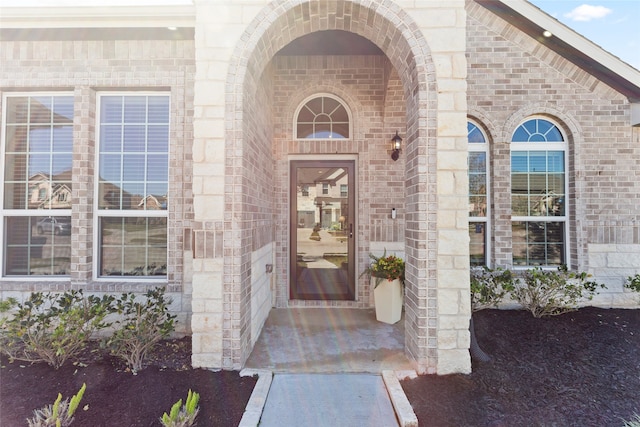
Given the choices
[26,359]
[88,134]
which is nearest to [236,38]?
[88,134]

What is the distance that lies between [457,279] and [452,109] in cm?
153

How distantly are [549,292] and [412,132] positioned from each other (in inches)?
118

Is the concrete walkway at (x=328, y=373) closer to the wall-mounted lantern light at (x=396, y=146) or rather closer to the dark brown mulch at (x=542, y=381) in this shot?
the dark brown mulch at (x=542, y=381)

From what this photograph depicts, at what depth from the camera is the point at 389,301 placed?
421cm

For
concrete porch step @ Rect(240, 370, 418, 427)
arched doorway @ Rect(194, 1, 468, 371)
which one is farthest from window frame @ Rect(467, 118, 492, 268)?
concrete porch step @ Rect(240, 370, 418, 427)

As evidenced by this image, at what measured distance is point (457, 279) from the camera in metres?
2.81

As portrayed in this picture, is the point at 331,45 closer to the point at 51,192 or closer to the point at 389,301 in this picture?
the point at 389,301

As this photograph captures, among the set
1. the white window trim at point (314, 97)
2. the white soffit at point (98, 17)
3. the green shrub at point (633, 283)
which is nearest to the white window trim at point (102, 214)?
the white soffit at point (98, 17)

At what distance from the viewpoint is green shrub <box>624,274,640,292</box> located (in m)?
4.41

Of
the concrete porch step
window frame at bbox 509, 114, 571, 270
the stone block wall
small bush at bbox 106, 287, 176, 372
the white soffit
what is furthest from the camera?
window frame at bbox 509, 114, 571, 270

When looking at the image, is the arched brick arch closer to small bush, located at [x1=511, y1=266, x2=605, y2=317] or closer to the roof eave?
small bush, located at [x1=511, y1=266, x2=605, y2=317]

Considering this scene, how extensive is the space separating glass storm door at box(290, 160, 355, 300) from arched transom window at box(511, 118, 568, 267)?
2.52m

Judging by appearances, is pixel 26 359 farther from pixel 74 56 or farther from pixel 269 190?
pixel 74 56

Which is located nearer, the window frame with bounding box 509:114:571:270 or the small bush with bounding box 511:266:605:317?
the small bush with bounding box 511:266:605:317
